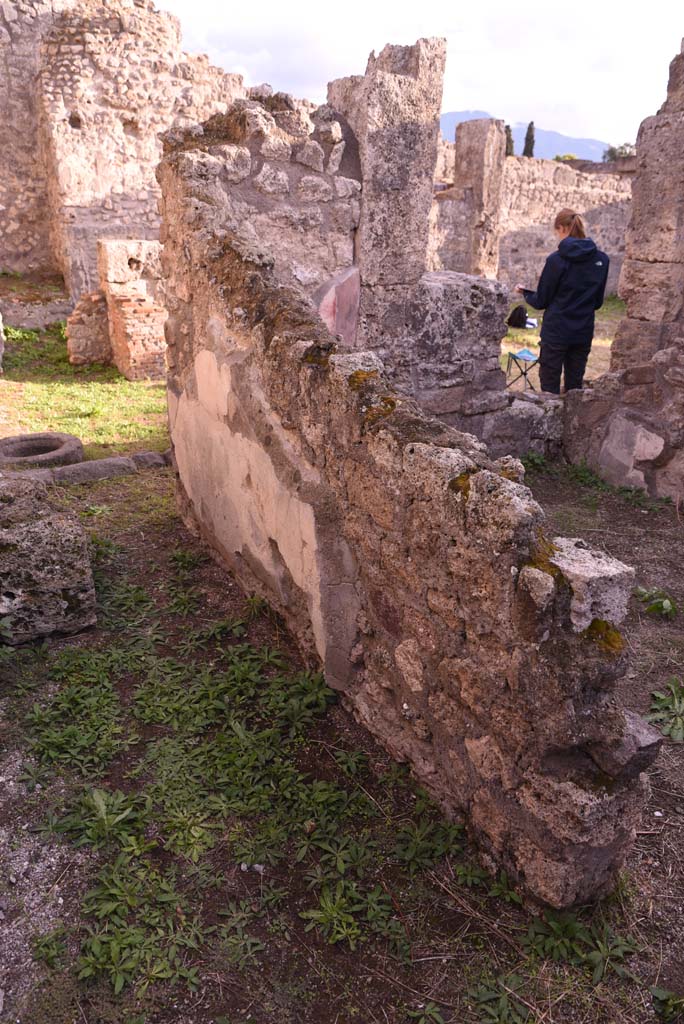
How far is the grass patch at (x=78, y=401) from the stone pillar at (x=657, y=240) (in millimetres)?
4085

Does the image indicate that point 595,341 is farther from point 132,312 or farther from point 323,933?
point 323,933

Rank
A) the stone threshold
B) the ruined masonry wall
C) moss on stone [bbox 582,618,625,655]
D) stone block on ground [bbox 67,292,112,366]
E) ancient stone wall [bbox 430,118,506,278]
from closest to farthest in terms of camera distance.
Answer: moss on stone [bbox 582,618,625,655] < the stone threshold < stone block on ground [bbox 67,292,112,366] < the ruined masonry wall < ancient stone wall [bbox 430,118,506,278]

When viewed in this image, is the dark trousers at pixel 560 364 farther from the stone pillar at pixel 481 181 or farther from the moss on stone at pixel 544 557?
the stone pillar at pixel 481 181

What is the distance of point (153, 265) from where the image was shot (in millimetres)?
9344

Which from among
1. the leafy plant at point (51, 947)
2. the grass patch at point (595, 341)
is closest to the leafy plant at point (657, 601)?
the leafy plant at point (51, 947)

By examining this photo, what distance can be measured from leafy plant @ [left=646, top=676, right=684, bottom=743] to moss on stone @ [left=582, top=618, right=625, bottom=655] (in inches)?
47.7

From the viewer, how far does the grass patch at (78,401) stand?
668 cm

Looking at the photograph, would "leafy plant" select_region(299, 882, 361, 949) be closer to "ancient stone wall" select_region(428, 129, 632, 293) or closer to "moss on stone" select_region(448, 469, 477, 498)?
"moss on stone" select_region(448, 469, 477, 498)

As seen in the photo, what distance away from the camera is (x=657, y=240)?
6199 millimetres

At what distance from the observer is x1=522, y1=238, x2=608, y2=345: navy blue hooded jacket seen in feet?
20.0

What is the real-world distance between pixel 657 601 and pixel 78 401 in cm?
610

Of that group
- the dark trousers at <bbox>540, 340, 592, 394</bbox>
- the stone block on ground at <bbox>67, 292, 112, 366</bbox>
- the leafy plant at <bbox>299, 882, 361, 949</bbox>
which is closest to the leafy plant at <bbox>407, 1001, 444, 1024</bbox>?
the leafy plant at <bbox>299, 882, 361, 949</bbox>

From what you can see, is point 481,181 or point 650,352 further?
point 481,181

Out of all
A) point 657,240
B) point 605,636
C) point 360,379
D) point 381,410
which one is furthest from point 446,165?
point 605,636
